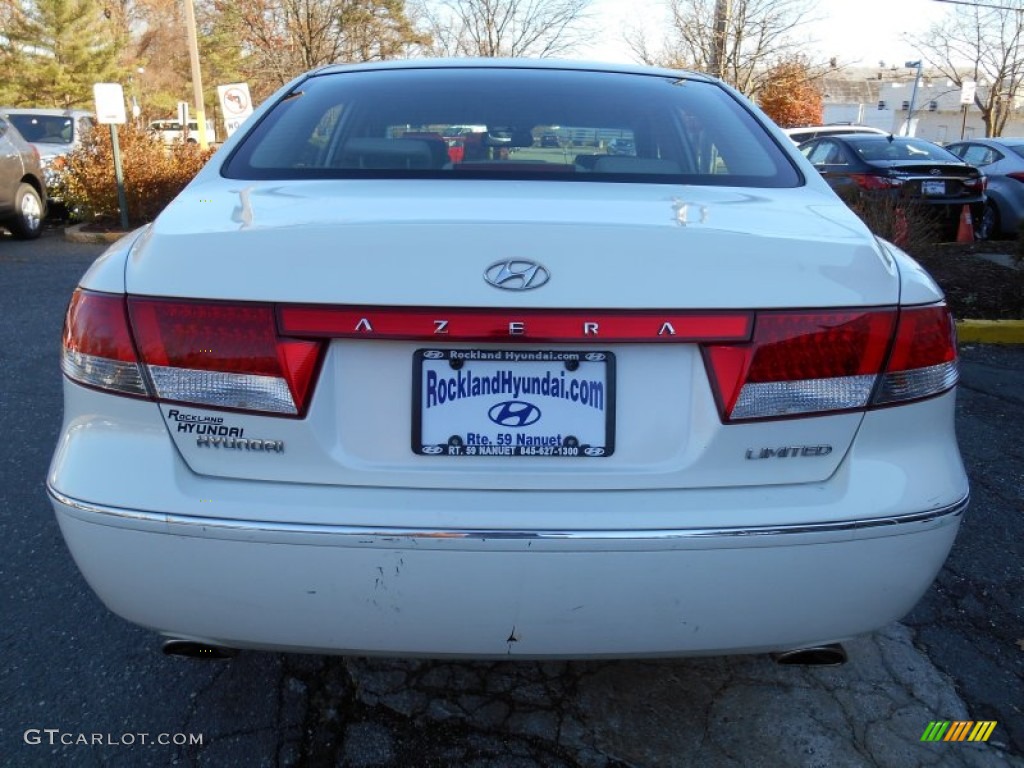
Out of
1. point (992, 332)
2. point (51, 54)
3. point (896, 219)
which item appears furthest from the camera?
point (51, 54)

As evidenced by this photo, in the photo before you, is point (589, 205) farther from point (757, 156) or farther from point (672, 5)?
point (672, 5)

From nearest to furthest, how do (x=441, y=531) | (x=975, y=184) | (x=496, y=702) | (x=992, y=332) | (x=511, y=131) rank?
(x=441, y=531), (x=496, y=702), (x=511, y=131), (x=992, y=332), (x=975, y=184)

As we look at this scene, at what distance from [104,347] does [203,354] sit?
8.9 inches

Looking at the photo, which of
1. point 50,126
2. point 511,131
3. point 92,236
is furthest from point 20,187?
point 511,131

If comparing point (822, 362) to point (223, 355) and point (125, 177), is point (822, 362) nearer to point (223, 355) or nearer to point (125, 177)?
point (223, 355)

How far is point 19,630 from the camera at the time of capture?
98.2 inches

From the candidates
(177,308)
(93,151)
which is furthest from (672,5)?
(177,308)

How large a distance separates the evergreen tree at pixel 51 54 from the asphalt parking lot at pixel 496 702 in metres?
41.6

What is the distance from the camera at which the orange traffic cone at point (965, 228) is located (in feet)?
32.1

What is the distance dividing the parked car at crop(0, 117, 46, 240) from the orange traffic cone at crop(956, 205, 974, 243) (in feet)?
37.0

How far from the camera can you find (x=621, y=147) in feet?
8.27

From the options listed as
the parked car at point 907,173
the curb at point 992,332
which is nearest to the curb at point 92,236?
the parked car at point 907,173

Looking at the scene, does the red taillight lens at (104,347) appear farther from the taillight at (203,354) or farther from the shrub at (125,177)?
the shrub at (125,177)

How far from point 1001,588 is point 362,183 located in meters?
2.41
